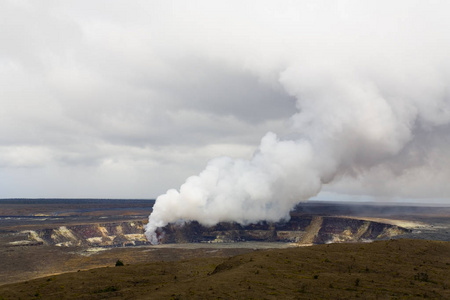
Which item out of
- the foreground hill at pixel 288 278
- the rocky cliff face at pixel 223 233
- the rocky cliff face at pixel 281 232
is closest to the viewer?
the foreground hill at pixel 288 278

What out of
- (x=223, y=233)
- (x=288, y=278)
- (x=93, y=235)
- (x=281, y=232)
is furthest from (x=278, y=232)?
(x=288, y=278)

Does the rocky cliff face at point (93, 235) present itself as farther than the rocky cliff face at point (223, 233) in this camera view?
No

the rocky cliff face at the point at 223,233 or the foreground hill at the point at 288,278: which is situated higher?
the foreground hill at the point at 288,278

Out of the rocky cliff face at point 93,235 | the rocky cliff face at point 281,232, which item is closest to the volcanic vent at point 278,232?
the rocky cliff face at point 281,232

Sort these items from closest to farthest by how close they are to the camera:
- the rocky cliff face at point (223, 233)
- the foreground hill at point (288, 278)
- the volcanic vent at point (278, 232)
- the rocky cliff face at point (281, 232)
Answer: the foreground hill at point (288, 278) → the rocky cliff face at point (223, 233) → the rocky cliff face at point (281, 232) → the volcanic vent at point (278, 232)

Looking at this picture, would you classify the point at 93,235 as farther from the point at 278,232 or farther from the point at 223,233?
the point at 278,232

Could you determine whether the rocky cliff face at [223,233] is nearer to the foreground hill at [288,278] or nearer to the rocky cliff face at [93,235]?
the rocky cliff face at [93,235]
